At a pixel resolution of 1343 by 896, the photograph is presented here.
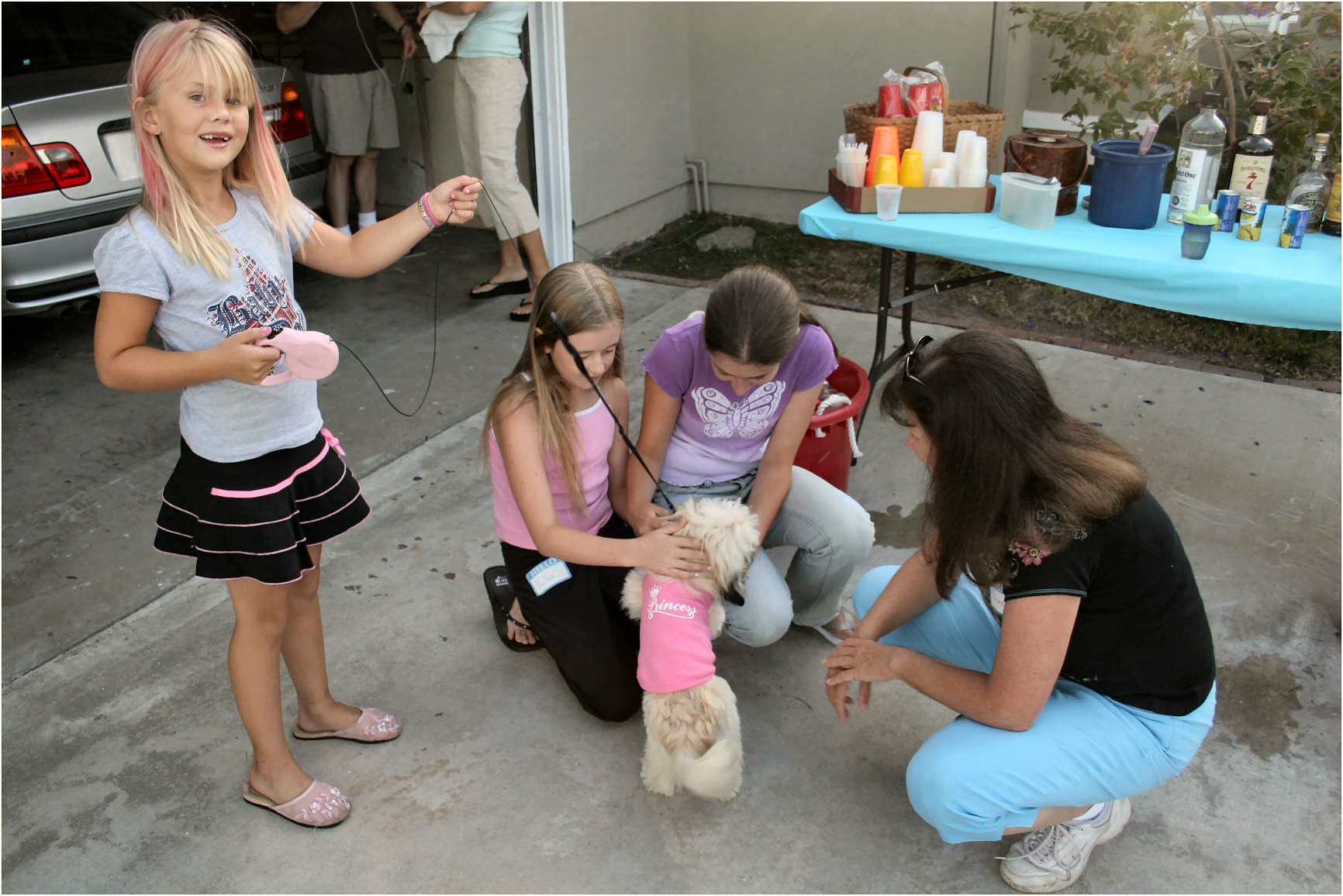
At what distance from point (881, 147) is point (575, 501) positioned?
1739 mm

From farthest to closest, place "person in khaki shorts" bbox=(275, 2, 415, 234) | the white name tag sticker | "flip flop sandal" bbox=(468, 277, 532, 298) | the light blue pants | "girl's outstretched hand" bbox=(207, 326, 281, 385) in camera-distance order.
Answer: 1. "person in khaki shorts" bbox=(275, 2, 415, 234)
2. "flip flop sandal" bbox=(468, 277, 532, 298)
3. the white name tag sticker
4. the light blue pants
5. "girl's outstretched hand" bbox=(207, 326, 281, 385)

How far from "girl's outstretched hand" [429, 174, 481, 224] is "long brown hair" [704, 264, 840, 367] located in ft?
1.75

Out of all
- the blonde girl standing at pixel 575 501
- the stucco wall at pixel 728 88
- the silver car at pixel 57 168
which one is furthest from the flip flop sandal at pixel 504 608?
the stucco wall at pixel 728 88

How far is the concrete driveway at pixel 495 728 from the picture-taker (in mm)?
1990

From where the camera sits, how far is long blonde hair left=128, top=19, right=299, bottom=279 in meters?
1.66

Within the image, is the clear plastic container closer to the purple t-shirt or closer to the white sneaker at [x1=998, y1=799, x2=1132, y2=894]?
the purple t-shirt

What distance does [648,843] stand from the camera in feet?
6.68

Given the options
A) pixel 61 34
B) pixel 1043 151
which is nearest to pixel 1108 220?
pixel 1043 151

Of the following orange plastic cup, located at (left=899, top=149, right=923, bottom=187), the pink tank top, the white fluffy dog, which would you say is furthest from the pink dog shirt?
orange plastic cup, located at (left=899, top=149, right=923, bottom=187)

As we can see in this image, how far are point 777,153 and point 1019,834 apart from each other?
4.68 m

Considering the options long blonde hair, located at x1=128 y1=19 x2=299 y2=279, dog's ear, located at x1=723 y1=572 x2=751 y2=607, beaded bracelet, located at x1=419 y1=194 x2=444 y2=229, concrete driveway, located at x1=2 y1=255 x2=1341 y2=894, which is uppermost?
long blonde hair, located at x1=128 y1=19 x2=299 y2=279

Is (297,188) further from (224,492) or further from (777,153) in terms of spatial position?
(224,492)

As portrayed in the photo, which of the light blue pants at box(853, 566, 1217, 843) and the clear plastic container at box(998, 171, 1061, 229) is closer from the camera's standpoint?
the light blue pants at box(853, 566, 1217, 843)

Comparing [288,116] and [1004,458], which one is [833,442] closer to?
[1004,458]
